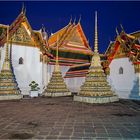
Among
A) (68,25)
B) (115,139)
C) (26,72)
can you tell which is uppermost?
(68,25)

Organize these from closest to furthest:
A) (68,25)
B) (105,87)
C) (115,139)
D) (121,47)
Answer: (115,139), (105,87), (121,47), (68,25)

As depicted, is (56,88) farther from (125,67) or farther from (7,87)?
(125,67)

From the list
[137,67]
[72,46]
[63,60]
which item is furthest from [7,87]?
[72,46]

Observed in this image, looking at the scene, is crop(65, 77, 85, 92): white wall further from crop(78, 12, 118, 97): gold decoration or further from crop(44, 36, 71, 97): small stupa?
crop(78, 12, 118, 97): gold decoration

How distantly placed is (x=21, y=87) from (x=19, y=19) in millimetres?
6302

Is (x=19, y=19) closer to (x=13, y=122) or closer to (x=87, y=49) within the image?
(x=87, y=49)

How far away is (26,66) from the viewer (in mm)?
17109

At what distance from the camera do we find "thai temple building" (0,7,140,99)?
13.5m

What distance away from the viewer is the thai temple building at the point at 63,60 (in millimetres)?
13523

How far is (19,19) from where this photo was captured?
55.4 ft

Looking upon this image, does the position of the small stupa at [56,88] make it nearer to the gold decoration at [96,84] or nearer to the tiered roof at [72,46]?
the gold decoration at [96,84]

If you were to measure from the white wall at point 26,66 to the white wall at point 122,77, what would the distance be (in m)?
7.01

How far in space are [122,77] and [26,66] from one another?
8.74 m

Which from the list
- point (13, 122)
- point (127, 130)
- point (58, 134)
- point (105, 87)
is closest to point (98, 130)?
point (127, 130)
